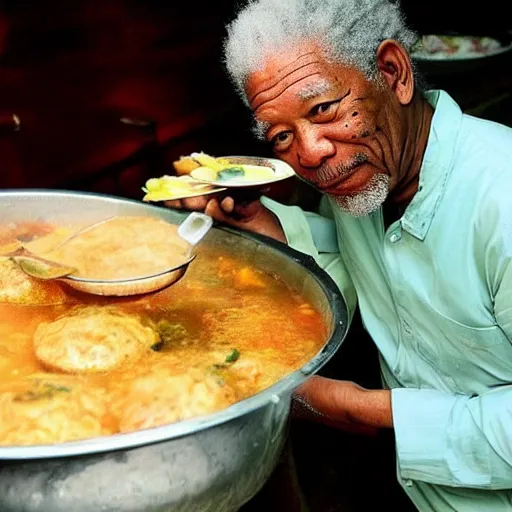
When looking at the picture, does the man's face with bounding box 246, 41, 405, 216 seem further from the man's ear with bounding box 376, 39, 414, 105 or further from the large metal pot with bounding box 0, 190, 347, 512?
the large metal pot with bounding box 0, 190, 347, 512

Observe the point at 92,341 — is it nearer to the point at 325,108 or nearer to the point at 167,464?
the point at 167,464

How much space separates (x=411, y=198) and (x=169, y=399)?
99cm

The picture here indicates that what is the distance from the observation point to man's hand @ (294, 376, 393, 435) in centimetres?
199

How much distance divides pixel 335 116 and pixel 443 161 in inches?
13.0

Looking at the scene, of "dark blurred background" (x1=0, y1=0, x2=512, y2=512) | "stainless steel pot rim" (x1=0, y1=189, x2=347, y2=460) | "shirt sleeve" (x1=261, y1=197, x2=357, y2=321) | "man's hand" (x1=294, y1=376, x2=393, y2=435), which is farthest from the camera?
"dark blurred background" (x1=0, y1=0, x2=512, y2=512)

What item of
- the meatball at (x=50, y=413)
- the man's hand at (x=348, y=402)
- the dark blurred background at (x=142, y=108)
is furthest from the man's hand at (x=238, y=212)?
the dark blurred background at (x=142, y=108)

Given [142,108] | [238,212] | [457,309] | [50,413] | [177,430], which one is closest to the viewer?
[177,430]

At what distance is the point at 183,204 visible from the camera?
7.36 feet

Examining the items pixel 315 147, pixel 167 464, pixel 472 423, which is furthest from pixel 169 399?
pixel 472 423

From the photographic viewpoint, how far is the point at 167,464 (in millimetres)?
1253

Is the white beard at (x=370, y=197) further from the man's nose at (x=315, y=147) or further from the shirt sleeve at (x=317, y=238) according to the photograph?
the shirt sleeve at (x=317, y=238)

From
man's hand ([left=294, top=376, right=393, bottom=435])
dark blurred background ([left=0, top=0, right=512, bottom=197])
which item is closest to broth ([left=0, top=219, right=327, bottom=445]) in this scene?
man's hand ([left=294, top=376, right=393, bottom=435])

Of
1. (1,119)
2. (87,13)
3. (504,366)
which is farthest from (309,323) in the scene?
(87,13)

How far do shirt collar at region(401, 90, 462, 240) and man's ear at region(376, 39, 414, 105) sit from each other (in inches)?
4.9
